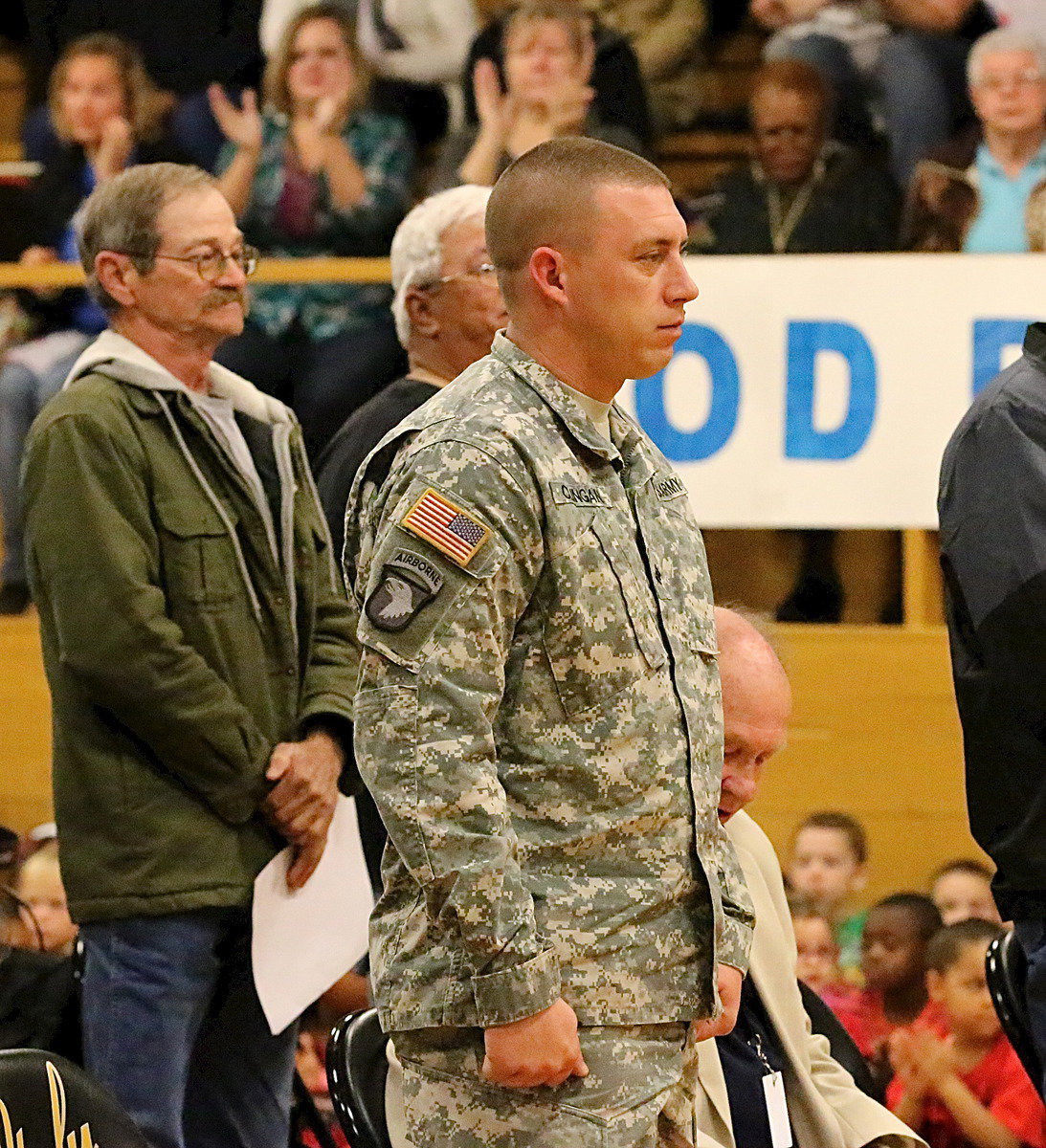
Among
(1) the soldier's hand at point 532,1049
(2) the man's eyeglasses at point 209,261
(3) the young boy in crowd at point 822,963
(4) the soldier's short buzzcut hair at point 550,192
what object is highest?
(4) the soldier's short buzzcut hair at point 550,192

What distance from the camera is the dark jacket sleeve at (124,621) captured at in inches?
98.0

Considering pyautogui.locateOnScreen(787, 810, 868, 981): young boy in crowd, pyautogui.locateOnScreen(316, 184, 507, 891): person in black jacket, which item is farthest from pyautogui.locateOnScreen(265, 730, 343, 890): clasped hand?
pyautogui.locateOnScreen(787, 810, 868, 981): young boy in crowd

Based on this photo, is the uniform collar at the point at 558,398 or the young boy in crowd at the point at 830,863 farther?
the young boy in crowd at the point at 830,863

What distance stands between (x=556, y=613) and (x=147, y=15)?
371 centimetres

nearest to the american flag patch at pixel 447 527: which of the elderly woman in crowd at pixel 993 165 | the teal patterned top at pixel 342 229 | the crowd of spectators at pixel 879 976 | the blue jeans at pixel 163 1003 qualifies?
the blue jeans at pixel 163 1003

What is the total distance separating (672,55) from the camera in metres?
4.69

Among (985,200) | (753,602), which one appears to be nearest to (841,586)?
(753,602)

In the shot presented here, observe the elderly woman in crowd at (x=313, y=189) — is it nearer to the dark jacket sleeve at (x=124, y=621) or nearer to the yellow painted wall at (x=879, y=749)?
the yellow painted wall at (x=879, y=749)

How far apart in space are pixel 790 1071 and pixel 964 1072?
1482mm

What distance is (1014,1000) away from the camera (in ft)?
7.64

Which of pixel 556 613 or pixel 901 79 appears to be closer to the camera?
pixel 556 613

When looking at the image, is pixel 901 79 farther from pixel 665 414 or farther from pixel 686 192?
pixel 665 414

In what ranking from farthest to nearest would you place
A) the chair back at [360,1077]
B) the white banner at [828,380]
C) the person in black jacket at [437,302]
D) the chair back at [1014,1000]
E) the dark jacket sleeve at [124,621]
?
the white banner at [828,380]
the person in black jacket at [437,302]
the dark jacket sleeve at [124,621]
the chair back at [1014,1000]
the chair back at [360,1077]

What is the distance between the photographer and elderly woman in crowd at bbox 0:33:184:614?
491cm
